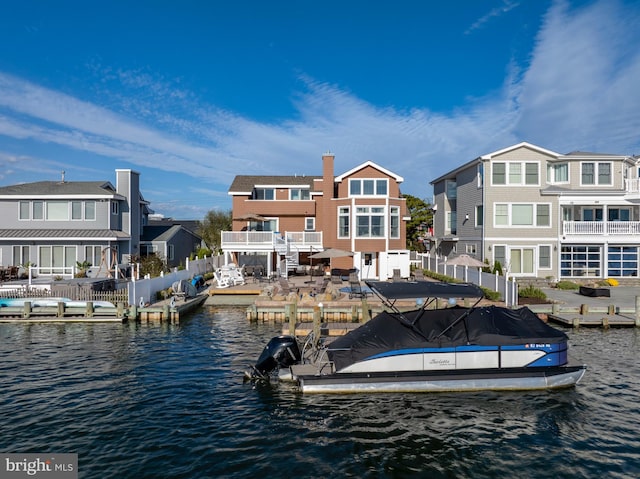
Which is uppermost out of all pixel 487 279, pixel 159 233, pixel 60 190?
pixel 60 190

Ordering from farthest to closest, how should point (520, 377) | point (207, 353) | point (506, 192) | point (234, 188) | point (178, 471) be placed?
point (234, 188) → point (506, 192) → point (207, 353) → point (520, 377) → point (178, 471)

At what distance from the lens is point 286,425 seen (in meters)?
11.6

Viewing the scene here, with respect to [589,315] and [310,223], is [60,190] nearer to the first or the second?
[310,223]

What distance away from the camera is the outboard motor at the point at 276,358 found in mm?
14289

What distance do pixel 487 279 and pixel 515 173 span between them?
10.6 metres

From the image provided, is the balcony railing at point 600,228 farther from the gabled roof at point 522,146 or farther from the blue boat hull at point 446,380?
the blue boat hull at point 446,380

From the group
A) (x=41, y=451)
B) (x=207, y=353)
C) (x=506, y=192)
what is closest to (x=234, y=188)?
(x=506, y=192)

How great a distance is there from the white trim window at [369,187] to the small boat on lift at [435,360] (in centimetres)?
2351

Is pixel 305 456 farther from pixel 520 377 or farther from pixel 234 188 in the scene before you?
pixel 234 188

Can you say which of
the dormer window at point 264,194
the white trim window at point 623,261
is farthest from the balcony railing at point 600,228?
the dormer window at point 264,194

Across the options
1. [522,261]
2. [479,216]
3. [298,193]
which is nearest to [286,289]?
[298,193]

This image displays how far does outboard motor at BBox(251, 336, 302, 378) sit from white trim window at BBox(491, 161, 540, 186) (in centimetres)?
2517

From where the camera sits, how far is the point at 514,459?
33.0ft

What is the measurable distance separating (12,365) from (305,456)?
1202cm
